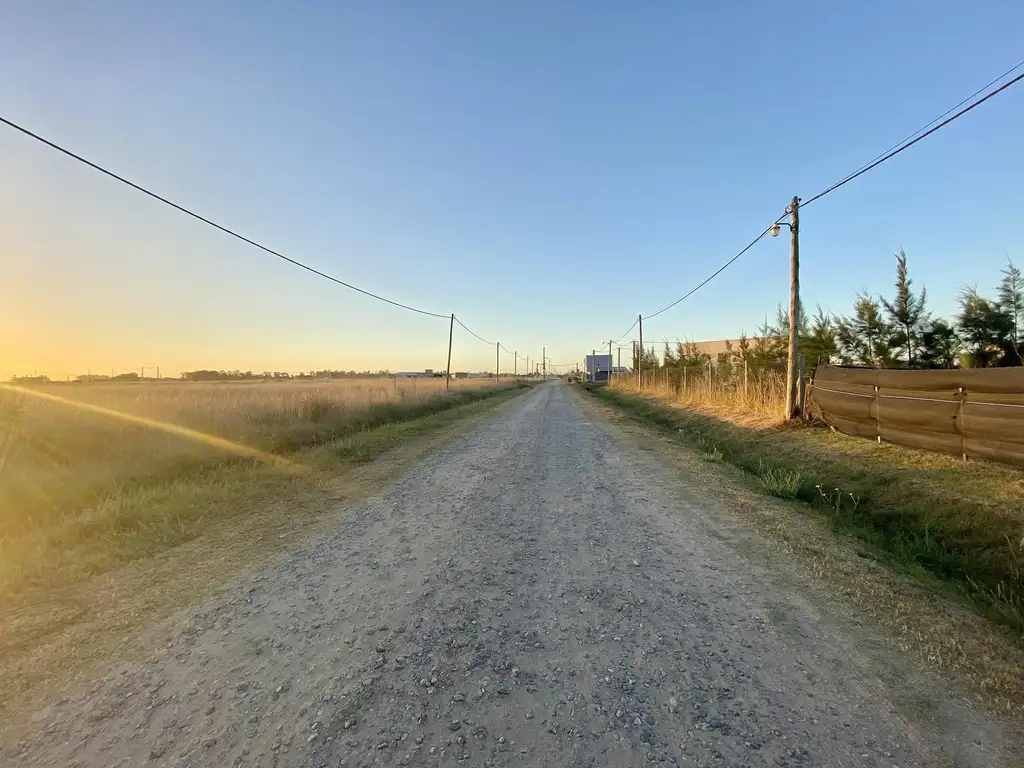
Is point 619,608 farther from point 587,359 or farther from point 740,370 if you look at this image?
point 587,359

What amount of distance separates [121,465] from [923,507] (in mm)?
11277

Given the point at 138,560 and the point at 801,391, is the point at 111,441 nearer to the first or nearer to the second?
the point at 138,560

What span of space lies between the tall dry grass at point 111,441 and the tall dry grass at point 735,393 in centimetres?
1188

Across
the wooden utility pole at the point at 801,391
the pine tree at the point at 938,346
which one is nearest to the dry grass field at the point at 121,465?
the wooden utility pole at the point at 801,391

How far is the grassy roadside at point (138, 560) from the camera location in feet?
9.30

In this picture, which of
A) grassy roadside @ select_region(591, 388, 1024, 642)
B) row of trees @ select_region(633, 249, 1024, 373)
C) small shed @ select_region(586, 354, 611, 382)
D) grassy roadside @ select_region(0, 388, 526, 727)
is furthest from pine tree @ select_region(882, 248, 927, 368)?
small shed @ select_region(586, 354, 611, 382)

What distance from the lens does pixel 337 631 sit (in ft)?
9.96

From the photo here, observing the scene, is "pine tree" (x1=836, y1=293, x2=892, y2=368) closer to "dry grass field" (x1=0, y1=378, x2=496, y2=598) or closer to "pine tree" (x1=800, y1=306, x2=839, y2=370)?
"pine tree" (x1=800, y1=306, x2=839, y2=370)

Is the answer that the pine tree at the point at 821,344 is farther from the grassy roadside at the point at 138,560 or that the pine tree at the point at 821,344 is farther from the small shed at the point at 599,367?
the small shed at the point at 599,367

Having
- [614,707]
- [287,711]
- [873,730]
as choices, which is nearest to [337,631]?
[287,711]

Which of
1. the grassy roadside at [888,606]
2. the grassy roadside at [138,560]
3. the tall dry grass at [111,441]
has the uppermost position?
the tall dry grass at [111,441]

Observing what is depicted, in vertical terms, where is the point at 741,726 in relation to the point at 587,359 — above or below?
below

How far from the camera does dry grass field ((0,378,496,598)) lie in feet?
15.4

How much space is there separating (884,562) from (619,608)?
273 centimetres
